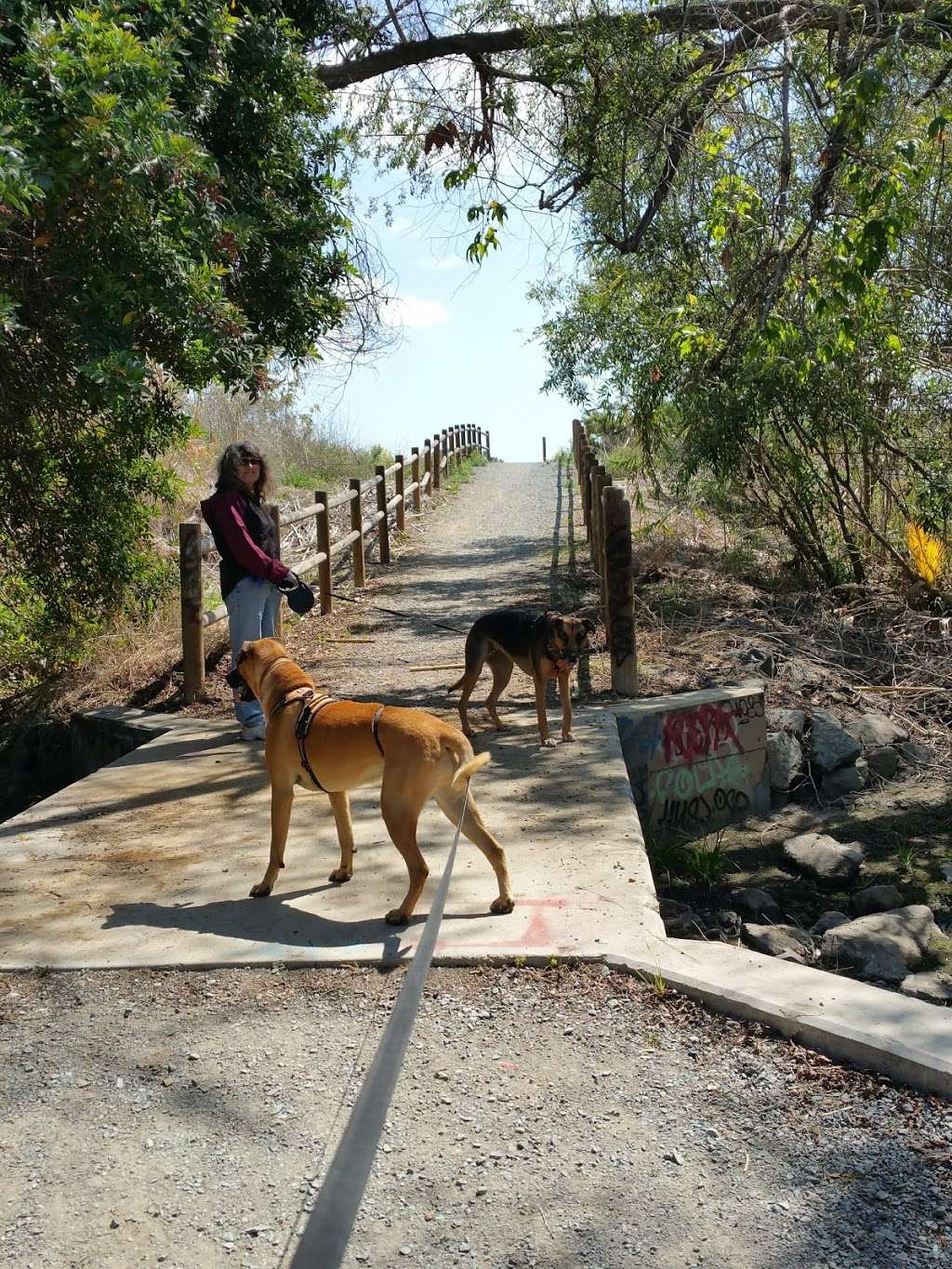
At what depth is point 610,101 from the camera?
8.84 meters

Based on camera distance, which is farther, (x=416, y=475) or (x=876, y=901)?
(x=416, y=475)

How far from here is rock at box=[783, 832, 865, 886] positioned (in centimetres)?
653

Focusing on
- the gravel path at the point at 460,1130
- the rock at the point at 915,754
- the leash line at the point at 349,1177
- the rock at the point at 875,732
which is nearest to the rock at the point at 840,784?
the rock at the point at 875,732

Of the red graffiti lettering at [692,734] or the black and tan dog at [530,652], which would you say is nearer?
the black and tan dog at [530,652]

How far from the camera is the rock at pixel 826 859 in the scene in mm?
6527

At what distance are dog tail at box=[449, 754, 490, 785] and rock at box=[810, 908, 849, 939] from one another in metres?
2.32

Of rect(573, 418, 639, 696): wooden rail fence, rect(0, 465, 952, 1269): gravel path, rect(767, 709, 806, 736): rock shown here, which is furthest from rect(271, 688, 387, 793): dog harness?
rect(767, 709, 806, 736): rock

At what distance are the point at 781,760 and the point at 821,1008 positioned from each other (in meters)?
4.24

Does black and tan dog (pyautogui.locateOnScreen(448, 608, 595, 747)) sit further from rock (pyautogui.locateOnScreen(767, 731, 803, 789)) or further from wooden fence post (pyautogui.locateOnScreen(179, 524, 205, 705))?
wooden fence post (pyautogui.locateOnScreen(179, 524, 205, 705))

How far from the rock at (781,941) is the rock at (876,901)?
774 millimetres

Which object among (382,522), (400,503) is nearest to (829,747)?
(382,522)

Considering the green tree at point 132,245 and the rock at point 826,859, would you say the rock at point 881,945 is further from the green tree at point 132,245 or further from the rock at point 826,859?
the green tree at point 132,245

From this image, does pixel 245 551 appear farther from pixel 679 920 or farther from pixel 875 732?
pixel 875 732

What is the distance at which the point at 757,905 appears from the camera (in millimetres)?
6023
